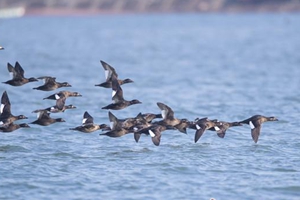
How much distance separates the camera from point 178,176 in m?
16.0

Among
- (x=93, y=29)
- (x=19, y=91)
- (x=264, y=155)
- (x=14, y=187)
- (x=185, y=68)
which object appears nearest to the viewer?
(x=14, y=187)

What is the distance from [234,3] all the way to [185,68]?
83343 mm

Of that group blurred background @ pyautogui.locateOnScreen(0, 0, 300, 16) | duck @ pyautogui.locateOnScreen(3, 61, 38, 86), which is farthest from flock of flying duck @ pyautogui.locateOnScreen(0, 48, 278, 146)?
blurred background @ pyautogui.locateOnScreen(0, 0, 300, 16)

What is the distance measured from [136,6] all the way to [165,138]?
110003 mm

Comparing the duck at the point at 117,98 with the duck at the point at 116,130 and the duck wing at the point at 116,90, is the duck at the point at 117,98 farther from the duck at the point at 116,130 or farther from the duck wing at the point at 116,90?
the duck at the point at 116,130

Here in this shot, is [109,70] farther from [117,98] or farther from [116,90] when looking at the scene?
[117,98]

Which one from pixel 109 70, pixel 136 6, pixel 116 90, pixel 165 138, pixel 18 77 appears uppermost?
pixel 136 6

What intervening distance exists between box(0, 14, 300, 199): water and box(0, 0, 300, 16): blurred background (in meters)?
67.1

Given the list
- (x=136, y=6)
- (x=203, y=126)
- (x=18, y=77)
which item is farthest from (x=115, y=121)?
(x=136, y=6)

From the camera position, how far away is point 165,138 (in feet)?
65.2

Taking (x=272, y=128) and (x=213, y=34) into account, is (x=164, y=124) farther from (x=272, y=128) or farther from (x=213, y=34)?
(x=213, y=34)

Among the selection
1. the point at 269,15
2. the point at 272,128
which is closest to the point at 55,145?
the point at 272,128

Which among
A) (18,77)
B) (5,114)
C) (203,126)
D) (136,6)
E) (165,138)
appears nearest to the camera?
(203,126)

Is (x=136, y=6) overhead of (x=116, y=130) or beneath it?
overhead
